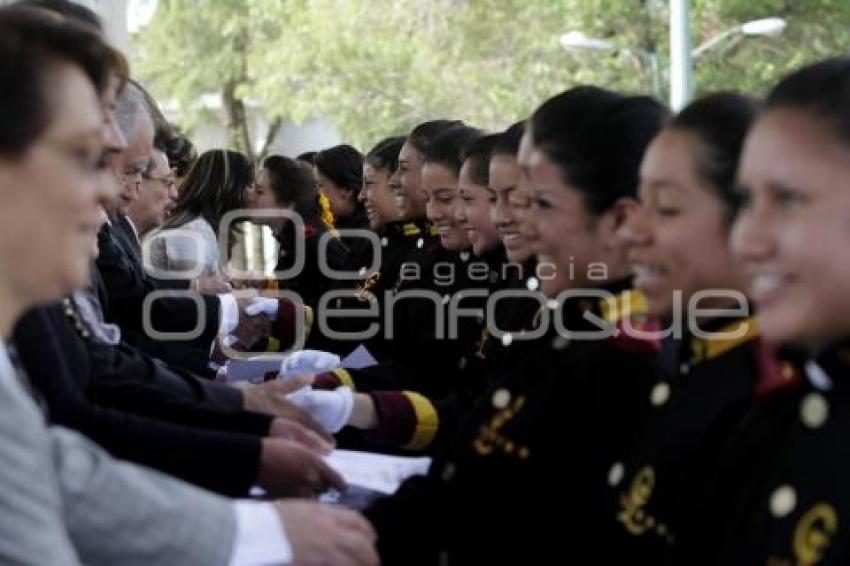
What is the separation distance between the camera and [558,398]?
2209 mm

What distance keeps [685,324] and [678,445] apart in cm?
22

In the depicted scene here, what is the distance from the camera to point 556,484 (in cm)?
218

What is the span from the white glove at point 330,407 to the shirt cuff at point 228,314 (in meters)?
1.58

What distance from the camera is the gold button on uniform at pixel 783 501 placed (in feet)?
5.41

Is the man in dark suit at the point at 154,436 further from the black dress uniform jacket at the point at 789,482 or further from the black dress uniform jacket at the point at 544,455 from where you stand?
the black dress uniform jacket at the point at 789,482

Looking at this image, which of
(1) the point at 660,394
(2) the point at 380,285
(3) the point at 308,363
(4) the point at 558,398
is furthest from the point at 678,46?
(1) the point at 660,394

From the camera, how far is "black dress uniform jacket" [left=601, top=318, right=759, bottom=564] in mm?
1909

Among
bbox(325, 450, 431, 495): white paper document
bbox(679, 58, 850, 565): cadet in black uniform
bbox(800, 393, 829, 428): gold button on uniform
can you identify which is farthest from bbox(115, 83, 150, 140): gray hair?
bbox(800, 393, 829, 428): gold button on uniform

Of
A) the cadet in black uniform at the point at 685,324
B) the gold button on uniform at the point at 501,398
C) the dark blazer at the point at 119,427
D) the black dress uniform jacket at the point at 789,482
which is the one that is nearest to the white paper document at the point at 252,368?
the dark blazer at the point at 119,427

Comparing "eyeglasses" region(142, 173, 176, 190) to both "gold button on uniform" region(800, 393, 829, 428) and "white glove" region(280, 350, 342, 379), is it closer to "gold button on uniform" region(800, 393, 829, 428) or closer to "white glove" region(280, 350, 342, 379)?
"white glove" region(280, 350, 342, 379)

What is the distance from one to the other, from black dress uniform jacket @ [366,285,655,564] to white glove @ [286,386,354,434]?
716mm

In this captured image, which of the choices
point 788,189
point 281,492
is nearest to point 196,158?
point 281,492

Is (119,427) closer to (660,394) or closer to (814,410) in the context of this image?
(660,394)

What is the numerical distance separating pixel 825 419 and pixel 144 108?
7.86 ft
